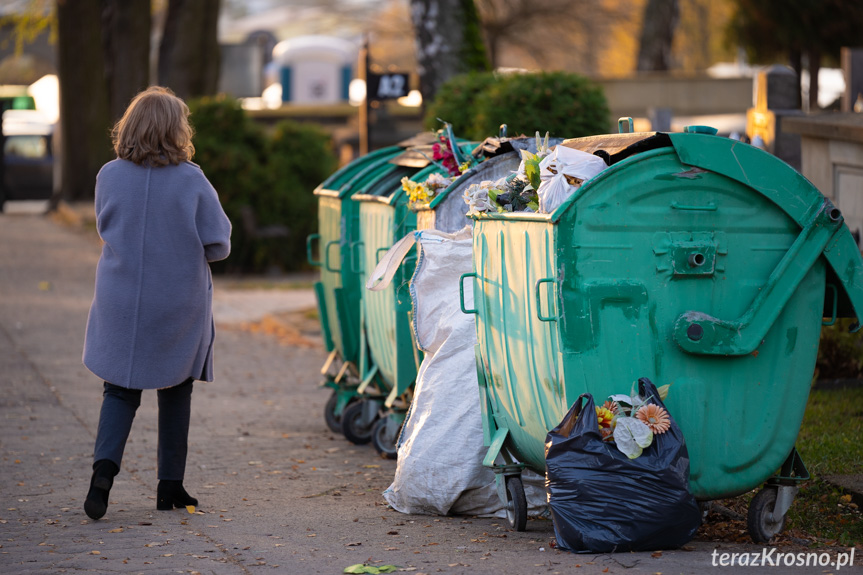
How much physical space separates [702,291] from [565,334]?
21.1 inches

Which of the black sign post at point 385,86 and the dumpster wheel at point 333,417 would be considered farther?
the black sign post at point 385,86

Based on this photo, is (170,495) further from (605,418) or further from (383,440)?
(605,418)

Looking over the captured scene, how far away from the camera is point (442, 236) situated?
5.48 m

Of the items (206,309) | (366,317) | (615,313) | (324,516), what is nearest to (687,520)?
(615,313)

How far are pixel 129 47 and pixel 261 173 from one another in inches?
359

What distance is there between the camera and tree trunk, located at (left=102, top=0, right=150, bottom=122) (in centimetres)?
2339

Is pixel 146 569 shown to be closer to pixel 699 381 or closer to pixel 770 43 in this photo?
pixel 699 381

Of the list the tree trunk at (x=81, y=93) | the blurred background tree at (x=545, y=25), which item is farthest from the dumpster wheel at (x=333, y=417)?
the blurred background tree at (x=545, y=25)

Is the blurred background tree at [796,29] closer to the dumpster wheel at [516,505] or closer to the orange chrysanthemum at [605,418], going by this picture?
the dumpster wheel at [516,505]

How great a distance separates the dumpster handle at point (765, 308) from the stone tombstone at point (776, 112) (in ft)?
16.8

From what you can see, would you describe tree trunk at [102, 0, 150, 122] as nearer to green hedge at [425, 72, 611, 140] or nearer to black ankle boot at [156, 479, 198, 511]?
green hedge at [425, 72, 611, 140]

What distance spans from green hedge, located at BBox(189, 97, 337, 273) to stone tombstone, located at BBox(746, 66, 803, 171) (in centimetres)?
765

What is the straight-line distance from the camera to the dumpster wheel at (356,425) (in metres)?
6.98

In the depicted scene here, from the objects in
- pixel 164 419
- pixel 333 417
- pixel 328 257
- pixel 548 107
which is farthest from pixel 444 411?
pixel 548 107
